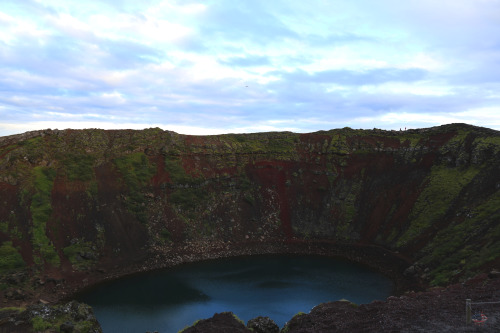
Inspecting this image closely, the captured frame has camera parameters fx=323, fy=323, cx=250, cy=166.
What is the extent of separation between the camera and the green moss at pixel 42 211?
142ft

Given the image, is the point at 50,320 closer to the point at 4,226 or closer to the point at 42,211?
the point at 4,226

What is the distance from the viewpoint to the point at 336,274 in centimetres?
4347

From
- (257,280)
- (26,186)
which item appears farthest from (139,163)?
(257,280)

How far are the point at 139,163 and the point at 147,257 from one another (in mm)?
20464

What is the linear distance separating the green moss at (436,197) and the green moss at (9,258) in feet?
169

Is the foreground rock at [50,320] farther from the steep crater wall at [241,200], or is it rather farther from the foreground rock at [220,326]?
the steep crater wall at [241,200]

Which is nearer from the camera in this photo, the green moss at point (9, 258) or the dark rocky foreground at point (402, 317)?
the dark rocky foreground at point (402, 317)

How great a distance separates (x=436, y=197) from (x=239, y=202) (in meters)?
32.7

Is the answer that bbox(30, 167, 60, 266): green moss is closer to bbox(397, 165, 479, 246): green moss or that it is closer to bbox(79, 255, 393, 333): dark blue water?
bbox(79, 255, 393, 333): dark blue water

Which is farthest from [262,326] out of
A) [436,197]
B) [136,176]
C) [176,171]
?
[176,171]

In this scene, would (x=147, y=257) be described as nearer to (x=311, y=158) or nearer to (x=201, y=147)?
(x=201, y=147)

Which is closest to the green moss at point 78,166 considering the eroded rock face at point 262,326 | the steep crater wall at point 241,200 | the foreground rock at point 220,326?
the steep crater wall at point 241,200

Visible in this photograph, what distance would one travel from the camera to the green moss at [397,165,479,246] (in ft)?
156

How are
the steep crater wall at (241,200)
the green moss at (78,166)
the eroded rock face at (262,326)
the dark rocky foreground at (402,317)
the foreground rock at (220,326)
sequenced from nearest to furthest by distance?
1. the dark rocky foreground at (402,317)
2. the foreground rock at (220,326)
3. the eroded rock face at (262,326)
4. the steep crater wall at (241,200)
5. the green moss at (78,166)
